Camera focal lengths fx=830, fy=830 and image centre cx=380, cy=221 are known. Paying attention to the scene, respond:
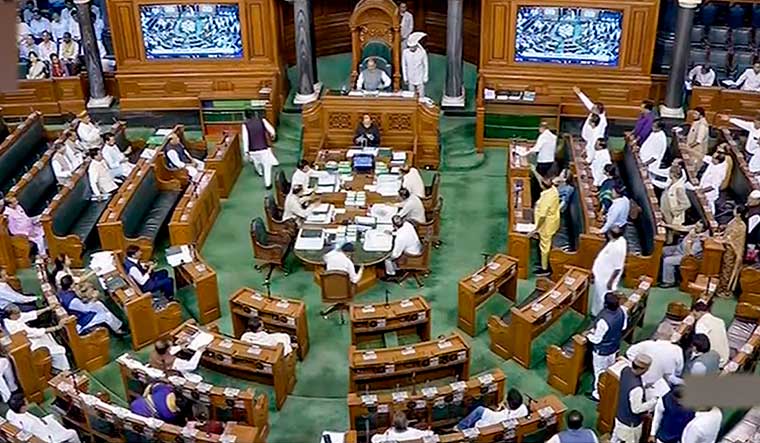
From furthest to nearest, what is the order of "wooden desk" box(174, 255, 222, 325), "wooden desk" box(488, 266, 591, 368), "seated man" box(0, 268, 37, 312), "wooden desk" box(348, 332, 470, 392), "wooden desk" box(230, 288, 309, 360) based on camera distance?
"wooden desk" box(174, 255, 222, 325) < "seated man" box(0, 268, 37, 312) < "wooden desk" box(230, 288, 309, 360) < "wooden desk" box(488, 266, 591, 368) < "wooden desk" box(348, 332, 470, 392)

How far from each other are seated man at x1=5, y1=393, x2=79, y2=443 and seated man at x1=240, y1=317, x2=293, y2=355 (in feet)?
6.77

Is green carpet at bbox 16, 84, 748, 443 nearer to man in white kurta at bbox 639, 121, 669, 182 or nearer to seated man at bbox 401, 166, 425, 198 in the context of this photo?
seated man at bbox 401, 166, 425, 198

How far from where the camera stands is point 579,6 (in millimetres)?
14539

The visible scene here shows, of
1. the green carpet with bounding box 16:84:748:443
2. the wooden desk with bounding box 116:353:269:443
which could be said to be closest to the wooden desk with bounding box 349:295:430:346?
the green carpet with bounding box 16:84:748:443

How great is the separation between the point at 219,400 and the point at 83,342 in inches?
93.1

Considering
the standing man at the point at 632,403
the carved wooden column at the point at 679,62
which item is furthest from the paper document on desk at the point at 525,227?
the carved wooden column at the point at 679,62

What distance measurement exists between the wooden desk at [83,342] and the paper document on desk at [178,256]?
1.31m

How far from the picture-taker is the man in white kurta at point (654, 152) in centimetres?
1232

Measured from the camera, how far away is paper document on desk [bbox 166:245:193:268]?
35.5 feet

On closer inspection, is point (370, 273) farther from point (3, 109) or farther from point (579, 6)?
point (3, 109)

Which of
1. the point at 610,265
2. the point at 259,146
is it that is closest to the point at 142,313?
A: the point at 259,146

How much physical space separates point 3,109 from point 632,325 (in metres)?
12.4

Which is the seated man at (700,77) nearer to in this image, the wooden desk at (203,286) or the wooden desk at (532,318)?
the wooden desk at (532,318)

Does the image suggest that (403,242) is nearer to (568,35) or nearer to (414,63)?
(414,63)
